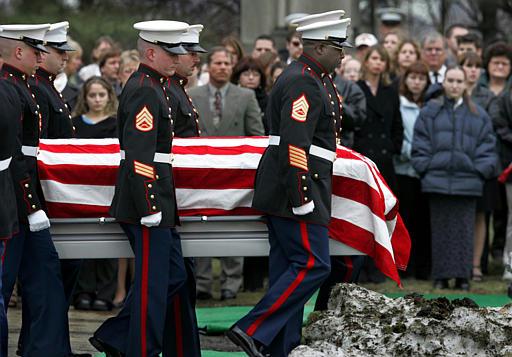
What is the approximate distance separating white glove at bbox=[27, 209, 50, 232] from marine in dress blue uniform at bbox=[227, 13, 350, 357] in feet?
3.38

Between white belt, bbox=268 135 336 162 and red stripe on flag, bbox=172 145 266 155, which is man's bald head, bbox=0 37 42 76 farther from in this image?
white belt, bbox=268 135 336 162

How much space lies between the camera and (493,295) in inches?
407

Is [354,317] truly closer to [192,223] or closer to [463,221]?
[192,223]

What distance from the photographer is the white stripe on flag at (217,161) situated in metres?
7.70

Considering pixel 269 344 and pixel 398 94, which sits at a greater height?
pixel 398 94

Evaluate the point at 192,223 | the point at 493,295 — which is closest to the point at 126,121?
the point at 192,223

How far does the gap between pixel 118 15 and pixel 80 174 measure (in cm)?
1393

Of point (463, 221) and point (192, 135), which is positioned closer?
point (192, 135)

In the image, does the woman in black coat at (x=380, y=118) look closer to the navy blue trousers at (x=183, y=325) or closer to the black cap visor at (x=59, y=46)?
the black cap visor at (x=59, y=46)

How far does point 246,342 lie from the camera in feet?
23.0

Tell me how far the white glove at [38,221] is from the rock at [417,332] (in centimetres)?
137

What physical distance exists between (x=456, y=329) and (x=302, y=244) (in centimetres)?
93

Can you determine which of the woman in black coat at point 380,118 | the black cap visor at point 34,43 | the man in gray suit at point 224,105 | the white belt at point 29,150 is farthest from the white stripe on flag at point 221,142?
the woman in black coat at point 380,118

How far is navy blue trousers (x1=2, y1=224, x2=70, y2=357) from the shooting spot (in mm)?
7316
